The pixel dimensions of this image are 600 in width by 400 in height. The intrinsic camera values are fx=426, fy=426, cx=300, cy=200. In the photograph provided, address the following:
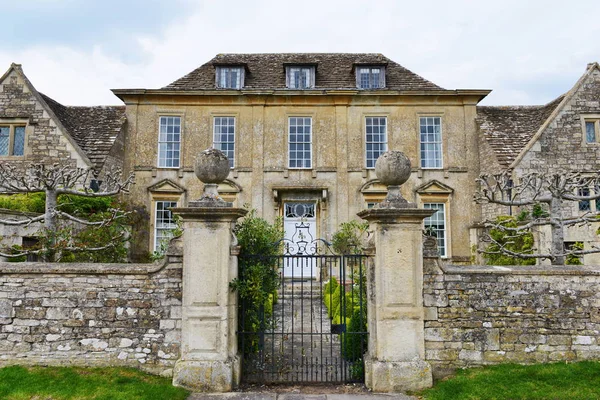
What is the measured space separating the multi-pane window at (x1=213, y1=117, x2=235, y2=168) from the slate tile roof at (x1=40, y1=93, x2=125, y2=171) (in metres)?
3.76

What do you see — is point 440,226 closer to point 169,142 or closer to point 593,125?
point 593,125

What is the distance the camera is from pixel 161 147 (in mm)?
17625

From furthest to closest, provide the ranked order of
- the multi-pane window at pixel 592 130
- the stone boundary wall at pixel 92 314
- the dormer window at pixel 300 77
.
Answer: the dormer window at pixel 300 77 → the multi-pane window at pixel 592 130 → the stone boundary wall at pixel 92 314

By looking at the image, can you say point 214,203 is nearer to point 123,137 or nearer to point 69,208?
point 69,208

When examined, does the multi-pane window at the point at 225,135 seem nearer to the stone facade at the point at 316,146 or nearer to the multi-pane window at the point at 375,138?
the stone facade at the point at 316,146

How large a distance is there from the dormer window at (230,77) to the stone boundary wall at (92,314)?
12.9 meters

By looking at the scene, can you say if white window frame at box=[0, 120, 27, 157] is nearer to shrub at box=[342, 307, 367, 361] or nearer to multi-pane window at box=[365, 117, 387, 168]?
multi-pane window at box=[365, 117, 387, 168]

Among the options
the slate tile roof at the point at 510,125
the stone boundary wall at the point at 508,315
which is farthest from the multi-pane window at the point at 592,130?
the stone boundary wall at the point at 508,315

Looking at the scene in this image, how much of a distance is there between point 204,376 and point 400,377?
9.39 ft

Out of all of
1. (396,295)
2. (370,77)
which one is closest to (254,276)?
(396,295)

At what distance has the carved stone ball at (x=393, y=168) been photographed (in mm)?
6602

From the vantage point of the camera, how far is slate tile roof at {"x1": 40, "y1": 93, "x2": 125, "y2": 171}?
651 inches

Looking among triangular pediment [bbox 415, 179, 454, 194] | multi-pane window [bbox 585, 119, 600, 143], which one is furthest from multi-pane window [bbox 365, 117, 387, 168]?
multi-pane window [bbox 585, 119, 600, 143]

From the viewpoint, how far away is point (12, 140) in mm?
16562
